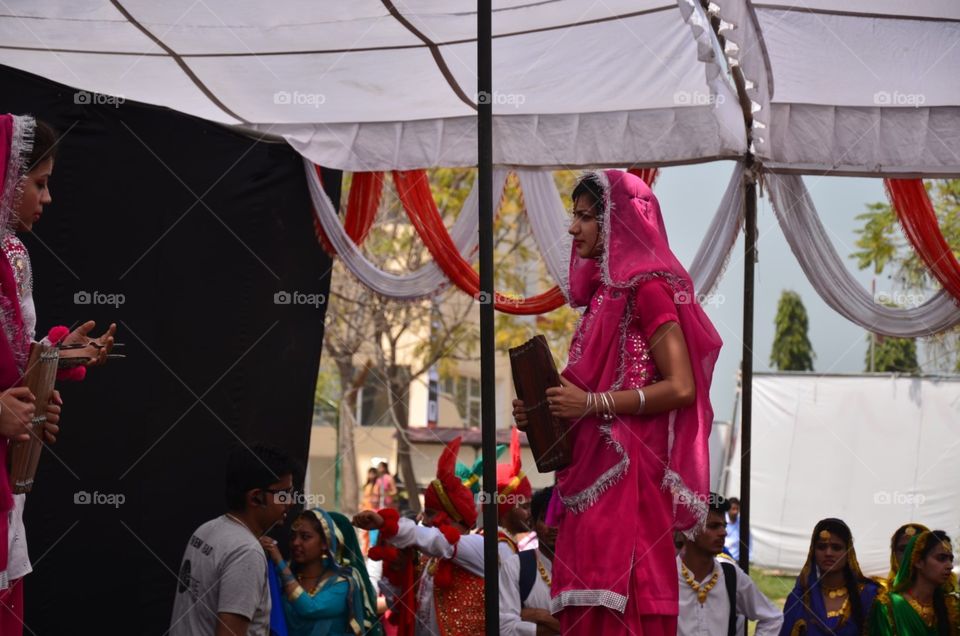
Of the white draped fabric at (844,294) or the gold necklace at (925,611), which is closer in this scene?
the gold necklace at (925,611)

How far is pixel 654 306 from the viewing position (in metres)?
3.57

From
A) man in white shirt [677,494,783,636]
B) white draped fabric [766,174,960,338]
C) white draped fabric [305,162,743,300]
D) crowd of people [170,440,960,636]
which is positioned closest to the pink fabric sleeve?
crowd of people [170,440,960,636]

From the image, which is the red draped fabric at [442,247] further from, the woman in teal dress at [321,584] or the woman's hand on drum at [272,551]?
the woman's hand on drum at [272,551]

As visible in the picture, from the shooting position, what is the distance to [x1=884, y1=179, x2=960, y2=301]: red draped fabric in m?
6.95

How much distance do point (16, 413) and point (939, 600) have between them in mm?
4404

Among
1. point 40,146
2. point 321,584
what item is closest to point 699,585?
point 321,584

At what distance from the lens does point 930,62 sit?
6.18m

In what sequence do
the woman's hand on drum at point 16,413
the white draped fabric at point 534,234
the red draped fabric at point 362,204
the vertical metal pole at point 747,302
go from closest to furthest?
the woman's hand on drum at point 16,413 < the vertical metal pole at point 747,302 < the white draped fabric at point 534,234 < the red draped fabric at point 362,204

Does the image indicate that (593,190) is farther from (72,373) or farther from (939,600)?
(939,600)

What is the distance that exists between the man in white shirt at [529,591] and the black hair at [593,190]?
205 cm

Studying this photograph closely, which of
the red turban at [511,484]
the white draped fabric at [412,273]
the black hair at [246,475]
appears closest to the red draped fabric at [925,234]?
the white draped fabric at [412,273]

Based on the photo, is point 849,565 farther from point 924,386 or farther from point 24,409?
point 924,386

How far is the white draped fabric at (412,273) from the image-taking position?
6992mm

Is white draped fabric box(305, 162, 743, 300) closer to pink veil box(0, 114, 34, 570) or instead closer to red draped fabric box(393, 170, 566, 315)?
red draped fabric box(393, 170, 566, 315)
